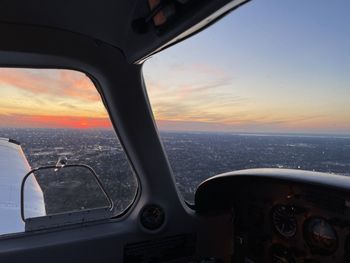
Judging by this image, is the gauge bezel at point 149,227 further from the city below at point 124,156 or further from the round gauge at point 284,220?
the round gauge at point 284,220

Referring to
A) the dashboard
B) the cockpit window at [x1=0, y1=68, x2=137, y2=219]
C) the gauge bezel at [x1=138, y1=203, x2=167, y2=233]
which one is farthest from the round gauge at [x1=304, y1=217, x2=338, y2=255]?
the cockpit window at [x1=0, y1=68, x2=137, y2=219]

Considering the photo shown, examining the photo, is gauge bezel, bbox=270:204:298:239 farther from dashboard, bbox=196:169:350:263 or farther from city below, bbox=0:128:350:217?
city below, bbox=0:128:350:217

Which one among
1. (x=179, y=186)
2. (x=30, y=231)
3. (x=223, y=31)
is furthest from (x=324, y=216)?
(x=30, y=231)

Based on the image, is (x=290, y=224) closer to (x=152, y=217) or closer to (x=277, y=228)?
(x=277, y=228)

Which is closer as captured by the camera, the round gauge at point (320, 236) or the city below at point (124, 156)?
the round gauge at point (320, 236)

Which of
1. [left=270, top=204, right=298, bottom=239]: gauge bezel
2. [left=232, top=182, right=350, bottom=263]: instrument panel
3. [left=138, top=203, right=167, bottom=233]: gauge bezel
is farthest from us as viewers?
[left=138, top=203, right=167, bottom=233]: gauge bezel

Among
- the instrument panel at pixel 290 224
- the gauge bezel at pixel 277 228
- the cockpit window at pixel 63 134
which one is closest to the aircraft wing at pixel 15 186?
the cockpit window at pixel 63 134
